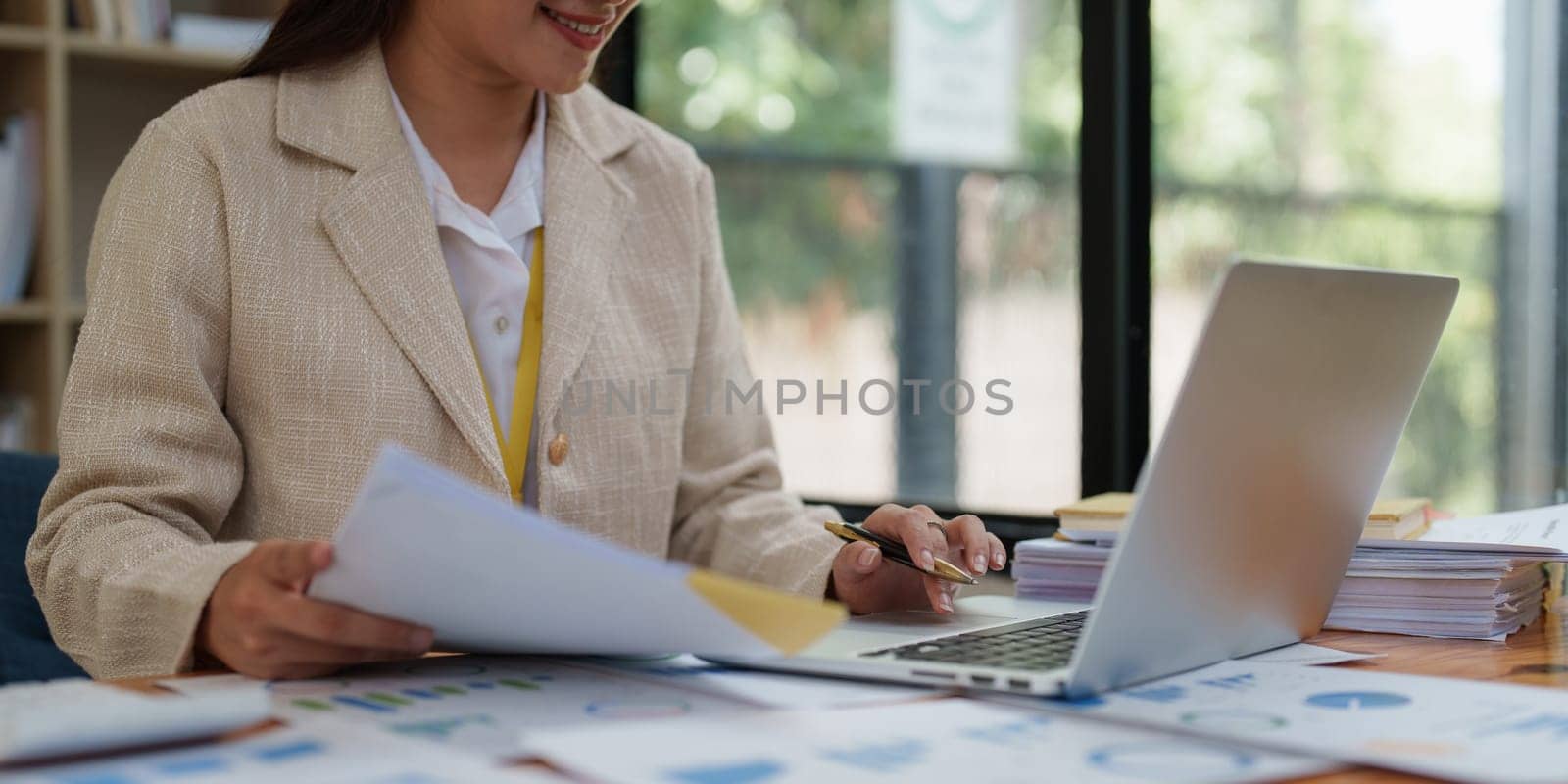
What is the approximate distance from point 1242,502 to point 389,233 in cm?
76

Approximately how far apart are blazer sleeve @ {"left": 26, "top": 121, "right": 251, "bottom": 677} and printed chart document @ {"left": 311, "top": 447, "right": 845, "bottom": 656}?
7.4 inches

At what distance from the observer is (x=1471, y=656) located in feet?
3.38

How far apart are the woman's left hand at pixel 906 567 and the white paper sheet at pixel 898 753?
1.18ft

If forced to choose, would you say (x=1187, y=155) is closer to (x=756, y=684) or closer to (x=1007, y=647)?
(x=1007, y=647)

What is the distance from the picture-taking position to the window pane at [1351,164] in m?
1.98

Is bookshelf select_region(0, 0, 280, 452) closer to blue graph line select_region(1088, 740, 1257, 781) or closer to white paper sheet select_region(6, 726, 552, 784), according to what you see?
white paper sheet select_region(6, 726, 552, 784)

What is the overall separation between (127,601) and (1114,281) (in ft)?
3.98

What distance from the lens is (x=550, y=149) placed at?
1.49 metres

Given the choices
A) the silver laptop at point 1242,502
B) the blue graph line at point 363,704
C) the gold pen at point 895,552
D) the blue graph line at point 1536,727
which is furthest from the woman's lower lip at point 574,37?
the blue graph line at point 1536,727

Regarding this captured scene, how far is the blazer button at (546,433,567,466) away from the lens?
53.1 inches

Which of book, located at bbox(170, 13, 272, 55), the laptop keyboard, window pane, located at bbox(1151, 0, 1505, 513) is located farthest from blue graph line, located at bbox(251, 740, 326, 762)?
book, located at bbox(170, 13, 272, 55)

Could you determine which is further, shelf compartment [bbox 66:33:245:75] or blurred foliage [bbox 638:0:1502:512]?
shelf compartment [bbox 66:33:245:75]

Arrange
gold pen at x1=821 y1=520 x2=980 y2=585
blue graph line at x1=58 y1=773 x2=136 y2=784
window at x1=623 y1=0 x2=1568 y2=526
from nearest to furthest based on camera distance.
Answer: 1. blue graph line at x1=58 y1=773 x2=136 y2=784
2. gold pen at x1=821 y1=520 x2=980 y2=585
3. window at x1=623 y1=0 x2=1568 y2=526

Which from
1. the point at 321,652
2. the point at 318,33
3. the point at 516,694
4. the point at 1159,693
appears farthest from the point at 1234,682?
the point at 318,33
